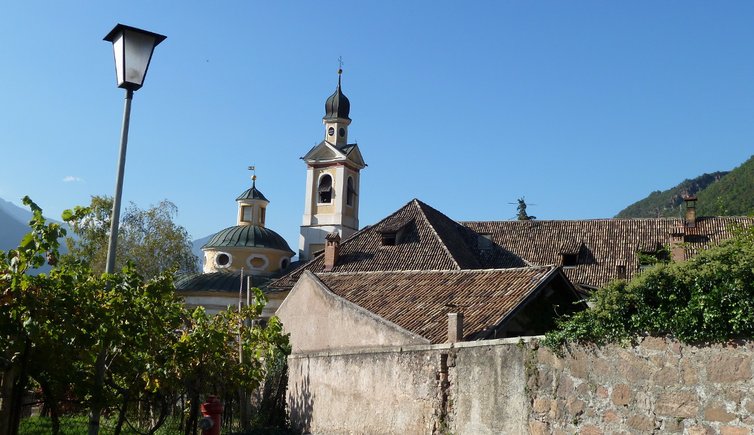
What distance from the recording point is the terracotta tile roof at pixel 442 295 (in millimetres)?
14562

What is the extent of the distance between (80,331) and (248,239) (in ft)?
127

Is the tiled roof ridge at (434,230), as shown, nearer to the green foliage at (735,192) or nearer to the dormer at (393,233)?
the dormer at (393,233)

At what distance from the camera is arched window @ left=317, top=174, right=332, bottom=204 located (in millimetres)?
51781

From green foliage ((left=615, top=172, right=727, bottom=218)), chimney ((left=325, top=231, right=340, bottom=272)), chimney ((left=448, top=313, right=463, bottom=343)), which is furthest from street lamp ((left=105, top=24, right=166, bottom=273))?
green foliage ((left=615, top=172, right=727, bottom=218))

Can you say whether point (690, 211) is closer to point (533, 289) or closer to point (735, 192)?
point (533, 289)

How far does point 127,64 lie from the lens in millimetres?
8031

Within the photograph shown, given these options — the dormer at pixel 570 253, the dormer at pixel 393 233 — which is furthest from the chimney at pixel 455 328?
the dormer at pixel 570 253

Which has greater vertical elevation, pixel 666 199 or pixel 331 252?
pixel 666 199

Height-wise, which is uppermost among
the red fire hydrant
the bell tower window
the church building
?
the bell tower window

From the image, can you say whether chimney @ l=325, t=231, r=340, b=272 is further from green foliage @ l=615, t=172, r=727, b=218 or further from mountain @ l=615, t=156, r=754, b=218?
green foliage @ l=615, t=172, r=727, b=218

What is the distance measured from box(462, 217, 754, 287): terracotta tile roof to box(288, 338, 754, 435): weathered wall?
1915 cm

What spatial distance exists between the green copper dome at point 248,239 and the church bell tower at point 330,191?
320cm

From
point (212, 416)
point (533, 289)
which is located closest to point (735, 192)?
point (533, 289)

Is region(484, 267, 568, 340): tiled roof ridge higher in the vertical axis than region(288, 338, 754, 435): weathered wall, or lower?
higher
